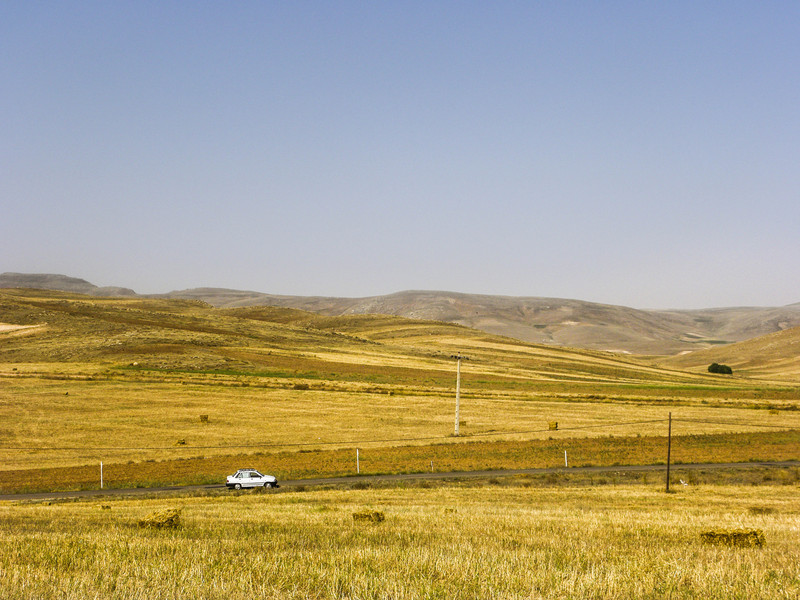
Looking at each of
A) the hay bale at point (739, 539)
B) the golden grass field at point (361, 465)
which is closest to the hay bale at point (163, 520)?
the golden grass field at point (361, 465)

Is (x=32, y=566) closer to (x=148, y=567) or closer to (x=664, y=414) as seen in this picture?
(x=148, y=567)

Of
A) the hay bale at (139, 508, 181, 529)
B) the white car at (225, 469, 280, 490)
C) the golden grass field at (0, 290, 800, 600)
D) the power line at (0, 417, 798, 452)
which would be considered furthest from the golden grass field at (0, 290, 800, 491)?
the hay bale at (139, 508, 181, 529)

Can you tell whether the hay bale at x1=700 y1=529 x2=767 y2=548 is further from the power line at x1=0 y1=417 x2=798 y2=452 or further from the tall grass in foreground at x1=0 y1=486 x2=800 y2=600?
the power line at x1=0 y1=417 x2=798 y2=452

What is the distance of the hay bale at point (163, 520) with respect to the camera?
704 inches

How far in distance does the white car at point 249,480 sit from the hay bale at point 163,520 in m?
24.2

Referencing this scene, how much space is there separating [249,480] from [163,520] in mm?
25180

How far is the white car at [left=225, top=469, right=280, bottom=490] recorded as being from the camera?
42.3 metres

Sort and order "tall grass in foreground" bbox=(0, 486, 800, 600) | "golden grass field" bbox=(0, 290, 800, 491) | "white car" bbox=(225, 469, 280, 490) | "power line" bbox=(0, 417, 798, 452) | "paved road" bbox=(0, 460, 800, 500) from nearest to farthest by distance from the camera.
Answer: "tall grass in foreground" bbox=(0, 486, 800, 600) → "paved road" bbox=(0, 460, 800, 500) → "white car" bbox=(225, 469, 280, 490) → "golden grass field" bbox=(0, 290, 800, 491) → "power line" bbox=(0, 417, 798, 452)

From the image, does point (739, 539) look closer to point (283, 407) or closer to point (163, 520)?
point (163, 520)

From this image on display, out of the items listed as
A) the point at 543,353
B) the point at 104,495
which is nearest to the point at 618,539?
the point at 104,495

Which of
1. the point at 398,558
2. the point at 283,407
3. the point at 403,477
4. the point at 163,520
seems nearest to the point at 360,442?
the point at 283,407

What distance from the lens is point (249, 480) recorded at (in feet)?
139

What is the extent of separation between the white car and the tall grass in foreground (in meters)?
20.3

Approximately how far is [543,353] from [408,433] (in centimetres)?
12643
